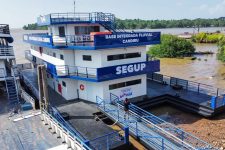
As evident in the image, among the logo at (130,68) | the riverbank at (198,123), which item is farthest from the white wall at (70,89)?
the riverbank at (198,123)

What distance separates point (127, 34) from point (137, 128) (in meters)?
7.73

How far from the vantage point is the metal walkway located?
44.2ft

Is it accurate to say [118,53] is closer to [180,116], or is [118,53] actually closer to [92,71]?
[92,71]

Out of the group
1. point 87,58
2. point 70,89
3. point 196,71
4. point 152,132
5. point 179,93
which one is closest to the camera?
point 152,132

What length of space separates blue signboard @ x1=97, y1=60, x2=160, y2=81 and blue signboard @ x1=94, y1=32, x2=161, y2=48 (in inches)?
70.8

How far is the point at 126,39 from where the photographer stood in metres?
19.1

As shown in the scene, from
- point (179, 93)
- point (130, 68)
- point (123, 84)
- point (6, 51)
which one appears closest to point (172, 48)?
point (179, 93)

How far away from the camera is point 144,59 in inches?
851

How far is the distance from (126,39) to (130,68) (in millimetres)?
2462

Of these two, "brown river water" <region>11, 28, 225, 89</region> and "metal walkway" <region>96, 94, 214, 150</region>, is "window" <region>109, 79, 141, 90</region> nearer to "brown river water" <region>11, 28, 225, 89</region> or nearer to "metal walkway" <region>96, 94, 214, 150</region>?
"metal walkway" <region>96, 94, 214, 150</region>

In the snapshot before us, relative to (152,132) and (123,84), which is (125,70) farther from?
(152,132)

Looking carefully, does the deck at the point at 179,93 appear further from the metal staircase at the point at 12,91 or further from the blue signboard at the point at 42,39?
the metal staircase at the point at 12,91

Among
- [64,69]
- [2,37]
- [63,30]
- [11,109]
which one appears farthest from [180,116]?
[2,37]

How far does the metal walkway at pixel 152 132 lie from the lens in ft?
44.2
